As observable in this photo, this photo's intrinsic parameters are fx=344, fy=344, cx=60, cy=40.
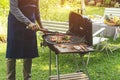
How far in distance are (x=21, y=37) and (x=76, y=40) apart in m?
0.81

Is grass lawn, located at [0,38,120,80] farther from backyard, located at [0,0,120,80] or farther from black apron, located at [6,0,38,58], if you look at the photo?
black apron, located at [6,0,38,58]

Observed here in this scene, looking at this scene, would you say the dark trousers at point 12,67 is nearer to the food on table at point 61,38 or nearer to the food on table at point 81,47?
the food on table at point 61,38

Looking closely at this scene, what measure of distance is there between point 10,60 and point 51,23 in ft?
9.39

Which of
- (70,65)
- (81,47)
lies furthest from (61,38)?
(70,65)

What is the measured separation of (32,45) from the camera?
512cm

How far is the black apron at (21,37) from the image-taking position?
486 cm

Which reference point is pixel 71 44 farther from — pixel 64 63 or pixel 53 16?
pixel 53 16

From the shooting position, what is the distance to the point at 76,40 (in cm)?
476

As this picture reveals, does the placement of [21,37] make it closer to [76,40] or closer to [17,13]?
[17,13]

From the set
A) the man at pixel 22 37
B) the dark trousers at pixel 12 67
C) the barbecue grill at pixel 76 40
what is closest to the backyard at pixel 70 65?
the dark trousers at pixel 12 67

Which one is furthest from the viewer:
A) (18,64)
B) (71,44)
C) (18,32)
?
(18,64)

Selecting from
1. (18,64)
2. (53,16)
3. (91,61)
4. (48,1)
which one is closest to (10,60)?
(18,64)

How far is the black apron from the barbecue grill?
0.96 ft

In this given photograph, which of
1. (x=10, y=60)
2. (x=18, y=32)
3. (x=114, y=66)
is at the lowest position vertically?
(x=114, y=66)
